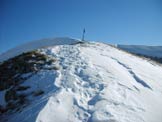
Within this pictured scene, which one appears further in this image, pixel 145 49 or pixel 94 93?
pixel 145 49

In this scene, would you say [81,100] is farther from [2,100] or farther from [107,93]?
[2,100]

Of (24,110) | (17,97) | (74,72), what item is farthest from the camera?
(74,72)

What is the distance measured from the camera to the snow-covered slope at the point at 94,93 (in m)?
8.38

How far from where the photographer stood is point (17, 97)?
34.6 feet

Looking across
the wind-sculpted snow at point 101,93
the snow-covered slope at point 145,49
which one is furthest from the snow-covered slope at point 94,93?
the snow-covered slope at point 145,49

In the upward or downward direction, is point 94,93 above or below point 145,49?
above

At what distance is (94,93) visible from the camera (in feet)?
32.8

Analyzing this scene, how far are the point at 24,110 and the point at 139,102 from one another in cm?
478

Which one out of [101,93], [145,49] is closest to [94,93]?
[101,93]

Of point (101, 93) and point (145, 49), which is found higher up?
point (101, 93)

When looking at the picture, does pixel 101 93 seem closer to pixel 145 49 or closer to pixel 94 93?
pixel 94 93

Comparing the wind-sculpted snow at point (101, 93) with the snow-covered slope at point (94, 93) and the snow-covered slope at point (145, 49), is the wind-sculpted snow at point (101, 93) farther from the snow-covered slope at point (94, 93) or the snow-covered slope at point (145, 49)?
the snow-covered slope at point (145, 49)

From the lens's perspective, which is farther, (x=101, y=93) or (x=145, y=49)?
(x=145, y=49)

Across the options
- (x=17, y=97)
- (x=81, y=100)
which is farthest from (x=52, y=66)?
(x=81, y=100)
